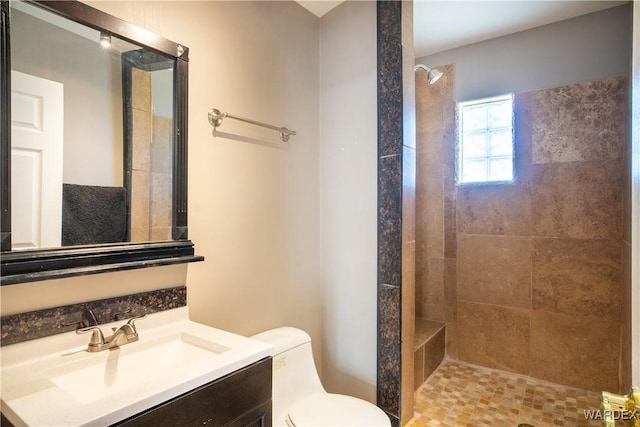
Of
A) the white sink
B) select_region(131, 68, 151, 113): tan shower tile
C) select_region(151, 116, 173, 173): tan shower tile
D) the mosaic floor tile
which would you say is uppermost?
select_region(131, 68, 151, 113): tan shower tile

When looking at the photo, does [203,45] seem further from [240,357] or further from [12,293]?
[240,357]

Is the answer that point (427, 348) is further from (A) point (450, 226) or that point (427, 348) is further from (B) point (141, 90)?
(B) point (141, 90)

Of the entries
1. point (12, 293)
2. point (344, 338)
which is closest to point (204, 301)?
point (12, 293)

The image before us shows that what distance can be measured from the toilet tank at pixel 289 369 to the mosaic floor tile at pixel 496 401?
0.73 m

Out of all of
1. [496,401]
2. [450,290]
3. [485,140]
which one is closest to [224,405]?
[496,401]

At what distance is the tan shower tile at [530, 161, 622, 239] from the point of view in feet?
7.35

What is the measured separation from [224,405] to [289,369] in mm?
699

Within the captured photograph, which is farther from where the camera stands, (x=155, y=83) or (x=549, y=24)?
(x=549, y=24)

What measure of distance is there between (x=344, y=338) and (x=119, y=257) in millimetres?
1389

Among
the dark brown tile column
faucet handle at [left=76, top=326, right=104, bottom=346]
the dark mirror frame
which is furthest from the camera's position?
the dark brown tile column

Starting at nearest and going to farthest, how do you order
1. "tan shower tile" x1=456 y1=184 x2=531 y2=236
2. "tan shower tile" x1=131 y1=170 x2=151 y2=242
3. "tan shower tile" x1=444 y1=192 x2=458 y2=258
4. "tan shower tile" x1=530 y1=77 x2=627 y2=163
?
"tan shower tile" x1=131 y1=170 x2=151 y2=242 < "tan shower tile" x1=530 y1=77 x2=627 y2=163 < "tan shower tile" x1=456 y1=184 x2=531 y2=236 < "tan shower tile" x1=444 y1=192 x2=458 y2=258

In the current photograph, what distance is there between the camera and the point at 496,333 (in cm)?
268

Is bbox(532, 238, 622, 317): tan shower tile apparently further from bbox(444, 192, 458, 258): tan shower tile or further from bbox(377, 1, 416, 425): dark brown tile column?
bbox(377, 1, 416, 425): dark brown tile column

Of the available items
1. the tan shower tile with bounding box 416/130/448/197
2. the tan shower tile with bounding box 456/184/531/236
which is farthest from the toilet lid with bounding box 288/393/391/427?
the tan shower tile with bounding box 416/130/448/197
